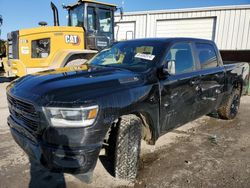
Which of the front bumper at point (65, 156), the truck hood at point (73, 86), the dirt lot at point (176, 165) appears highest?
the truck hood at point (73, 86)

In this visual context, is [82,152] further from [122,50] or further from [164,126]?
[122,50]

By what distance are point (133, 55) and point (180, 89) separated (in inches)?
35.7

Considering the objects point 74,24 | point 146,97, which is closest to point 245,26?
point 74,24

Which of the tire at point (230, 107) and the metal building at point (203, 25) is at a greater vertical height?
the metal building at point (203, 25)

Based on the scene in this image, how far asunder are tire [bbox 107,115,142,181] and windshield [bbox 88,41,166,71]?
83cm

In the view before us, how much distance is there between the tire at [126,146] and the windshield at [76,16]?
6.24 m

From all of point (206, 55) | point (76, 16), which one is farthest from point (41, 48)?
point (206, 55)

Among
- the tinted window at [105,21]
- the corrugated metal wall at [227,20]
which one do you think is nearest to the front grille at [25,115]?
the tinted window at [105,21]

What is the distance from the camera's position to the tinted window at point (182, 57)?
12.0 ft

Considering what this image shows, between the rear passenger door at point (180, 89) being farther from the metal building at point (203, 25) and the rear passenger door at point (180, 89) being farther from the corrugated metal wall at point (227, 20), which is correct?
the corrugated metal wall at point (227, 20)

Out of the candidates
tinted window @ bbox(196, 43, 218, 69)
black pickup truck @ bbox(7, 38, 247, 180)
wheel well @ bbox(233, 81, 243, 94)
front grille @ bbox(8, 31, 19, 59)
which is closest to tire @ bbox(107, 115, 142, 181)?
black pickup truck @ bbox(7, 38, 247, 180)

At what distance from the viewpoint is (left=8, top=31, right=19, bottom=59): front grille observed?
8142 mm

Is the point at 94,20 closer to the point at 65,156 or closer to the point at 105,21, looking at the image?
the point at 105,21

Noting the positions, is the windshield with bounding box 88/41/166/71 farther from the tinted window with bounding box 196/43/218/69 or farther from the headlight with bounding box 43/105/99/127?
the headlight with bounding box 43/105/99/127
